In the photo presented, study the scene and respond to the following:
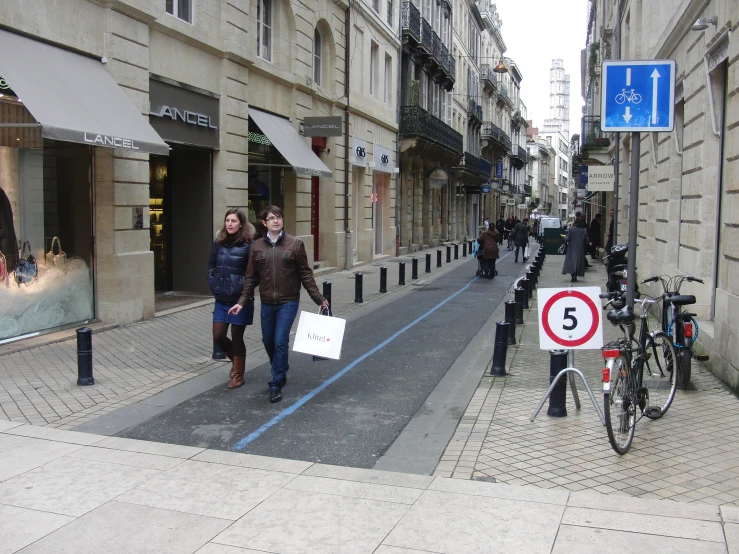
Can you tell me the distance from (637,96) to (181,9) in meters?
10.4

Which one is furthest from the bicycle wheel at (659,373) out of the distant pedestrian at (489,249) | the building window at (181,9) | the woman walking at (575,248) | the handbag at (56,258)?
the distant pedestrian at (489,249)

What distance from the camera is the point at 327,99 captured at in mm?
22094

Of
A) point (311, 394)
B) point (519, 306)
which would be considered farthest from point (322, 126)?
point (311, 394)

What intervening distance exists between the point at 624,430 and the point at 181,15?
38.8 ft

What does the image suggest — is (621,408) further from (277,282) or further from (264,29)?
(264,29)

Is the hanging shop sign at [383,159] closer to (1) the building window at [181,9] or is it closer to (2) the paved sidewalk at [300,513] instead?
(1) the building window at [181,9]

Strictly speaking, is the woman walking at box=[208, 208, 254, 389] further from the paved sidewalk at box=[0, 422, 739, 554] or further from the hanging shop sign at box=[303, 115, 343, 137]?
the hanging shop sign at box=[303, 115, 343, 137]

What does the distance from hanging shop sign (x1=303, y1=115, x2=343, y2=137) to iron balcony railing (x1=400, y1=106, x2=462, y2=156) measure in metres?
12.7

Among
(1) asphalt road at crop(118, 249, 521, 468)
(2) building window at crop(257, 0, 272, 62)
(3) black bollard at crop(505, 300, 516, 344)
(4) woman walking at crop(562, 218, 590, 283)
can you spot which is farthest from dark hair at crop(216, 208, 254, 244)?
(4) woman walking at crop(562, 218, 590, 283)

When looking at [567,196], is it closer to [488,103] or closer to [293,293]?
[488,103]

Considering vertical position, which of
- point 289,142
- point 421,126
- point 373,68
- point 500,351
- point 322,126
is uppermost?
point 373,68

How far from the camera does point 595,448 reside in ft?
19.3

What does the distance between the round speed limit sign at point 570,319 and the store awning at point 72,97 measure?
20.9 feet

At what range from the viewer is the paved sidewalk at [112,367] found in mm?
6969
